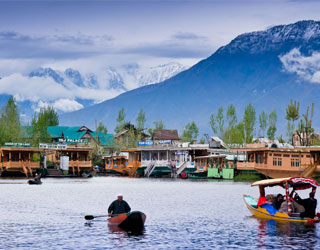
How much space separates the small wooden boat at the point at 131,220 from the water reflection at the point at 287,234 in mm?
7537

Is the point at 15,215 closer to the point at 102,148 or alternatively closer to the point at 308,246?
the point at 308,246

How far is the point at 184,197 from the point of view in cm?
6750

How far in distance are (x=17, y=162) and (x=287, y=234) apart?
285ft

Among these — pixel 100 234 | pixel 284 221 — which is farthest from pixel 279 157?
pixel 100 234

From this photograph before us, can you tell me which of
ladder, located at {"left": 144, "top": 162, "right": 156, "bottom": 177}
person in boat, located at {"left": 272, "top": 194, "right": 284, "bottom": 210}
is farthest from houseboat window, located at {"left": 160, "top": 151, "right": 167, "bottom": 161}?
person in boat, located at {"left": 272, "top": 194, "right": 284, "bottom": 210}

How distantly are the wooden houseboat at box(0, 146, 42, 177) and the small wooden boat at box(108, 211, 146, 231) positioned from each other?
265 ft

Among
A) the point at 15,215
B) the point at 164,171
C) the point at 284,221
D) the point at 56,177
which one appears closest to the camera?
the point at 284,221

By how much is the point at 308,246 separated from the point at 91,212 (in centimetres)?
2245

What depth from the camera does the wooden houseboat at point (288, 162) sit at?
322 ft

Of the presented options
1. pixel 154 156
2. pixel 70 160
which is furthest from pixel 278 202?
pixel 154 156

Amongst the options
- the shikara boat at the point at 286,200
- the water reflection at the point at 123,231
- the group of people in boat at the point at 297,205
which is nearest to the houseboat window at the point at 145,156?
the shikara boat at the point at 286,200

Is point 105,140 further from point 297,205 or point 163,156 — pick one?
point 297,205

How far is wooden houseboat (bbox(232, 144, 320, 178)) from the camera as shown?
98.2 metres

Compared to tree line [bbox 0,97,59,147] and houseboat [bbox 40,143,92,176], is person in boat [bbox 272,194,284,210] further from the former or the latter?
tree line [bbox 0,97,59,147]
